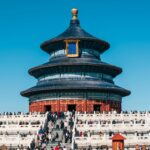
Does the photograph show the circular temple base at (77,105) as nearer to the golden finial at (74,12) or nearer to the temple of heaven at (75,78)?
the temple of heaven at (75,78)

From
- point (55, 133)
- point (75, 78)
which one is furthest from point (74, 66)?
point (55, 133)

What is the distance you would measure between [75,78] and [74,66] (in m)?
1.67

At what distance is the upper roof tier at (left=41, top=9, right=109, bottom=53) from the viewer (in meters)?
70.4

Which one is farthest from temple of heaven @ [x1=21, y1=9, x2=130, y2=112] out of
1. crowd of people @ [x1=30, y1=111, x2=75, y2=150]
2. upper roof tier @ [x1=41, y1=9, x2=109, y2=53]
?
crowd of people @ [x1=30, y1=111, x2=75, y2=150]

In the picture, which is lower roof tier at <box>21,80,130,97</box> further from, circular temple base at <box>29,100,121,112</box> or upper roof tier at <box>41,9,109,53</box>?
upper roof tier at <box>41,9,109,53</box>

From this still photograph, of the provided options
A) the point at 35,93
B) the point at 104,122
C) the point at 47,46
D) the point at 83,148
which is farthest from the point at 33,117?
the point at 47,46

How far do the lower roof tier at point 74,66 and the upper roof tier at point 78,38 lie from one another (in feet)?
9.34

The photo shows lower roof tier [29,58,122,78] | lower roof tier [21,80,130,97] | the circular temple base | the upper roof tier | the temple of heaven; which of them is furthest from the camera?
the upper roof tier

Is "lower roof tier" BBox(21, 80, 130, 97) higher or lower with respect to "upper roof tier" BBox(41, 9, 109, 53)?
lower

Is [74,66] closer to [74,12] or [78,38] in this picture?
[78,38]

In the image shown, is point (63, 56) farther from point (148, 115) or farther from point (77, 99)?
point (148, 115)

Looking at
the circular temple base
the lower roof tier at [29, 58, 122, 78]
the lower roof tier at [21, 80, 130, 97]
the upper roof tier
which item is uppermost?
the upper roof tier

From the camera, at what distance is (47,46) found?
7294 cm

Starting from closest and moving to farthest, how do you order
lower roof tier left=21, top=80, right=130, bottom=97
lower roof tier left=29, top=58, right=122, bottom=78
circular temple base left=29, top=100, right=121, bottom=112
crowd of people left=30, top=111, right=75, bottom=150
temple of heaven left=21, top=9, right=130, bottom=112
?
crowd of people left=30, top=111, right=75, bottom=150 → lower roof tier left=21, top=80, right=130, bottom=97 → circular temple base left=29, top=100, right=121, bottom=112 → temple of heaven left=21, top=9, right=130, bottom=112 → lower roof tier left=29, top=58, right=122, bottom=78
